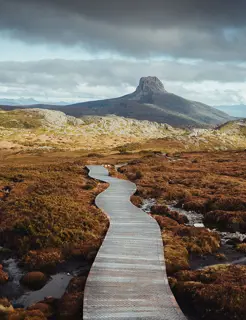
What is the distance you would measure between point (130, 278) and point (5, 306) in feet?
20.4

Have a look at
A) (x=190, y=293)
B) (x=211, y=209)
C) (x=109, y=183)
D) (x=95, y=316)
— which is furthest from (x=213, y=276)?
(x=109, y=183)

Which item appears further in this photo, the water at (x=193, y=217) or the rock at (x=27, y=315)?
the water at (x=193, y=217)

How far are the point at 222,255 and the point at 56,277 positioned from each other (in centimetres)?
1098

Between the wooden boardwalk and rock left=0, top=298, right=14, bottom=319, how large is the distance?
366 centimetres

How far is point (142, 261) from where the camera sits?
19.9 meters

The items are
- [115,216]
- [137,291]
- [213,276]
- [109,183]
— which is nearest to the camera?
[137,291]

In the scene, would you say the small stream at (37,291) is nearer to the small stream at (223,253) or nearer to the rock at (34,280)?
the rock at (34,280)

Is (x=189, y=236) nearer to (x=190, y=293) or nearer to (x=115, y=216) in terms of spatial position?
(x=115, y=216)

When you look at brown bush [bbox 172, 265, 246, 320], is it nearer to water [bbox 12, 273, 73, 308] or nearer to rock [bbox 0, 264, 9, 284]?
water [bbox 12, 273, 73, 308]

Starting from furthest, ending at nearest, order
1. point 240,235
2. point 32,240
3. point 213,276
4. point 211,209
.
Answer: point 211,209
point 240,235
point 32,240
point 213,276

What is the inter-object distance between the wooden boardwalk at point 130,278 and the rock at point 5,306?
12.0ft

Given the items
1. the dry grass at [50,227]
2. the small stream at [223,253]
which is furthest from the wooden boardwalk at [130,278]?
the small stream at [223,253]

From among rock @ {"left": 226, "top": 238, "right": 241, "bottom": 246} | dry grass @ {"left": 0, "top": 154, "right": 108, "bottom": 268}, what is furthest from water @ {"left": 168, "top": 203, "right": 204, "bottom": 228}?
dry grass @ {"left": 0, "top": 154, "right": 108, "bottom": 268}

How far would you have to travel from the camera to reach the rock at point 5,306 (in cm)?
1591
